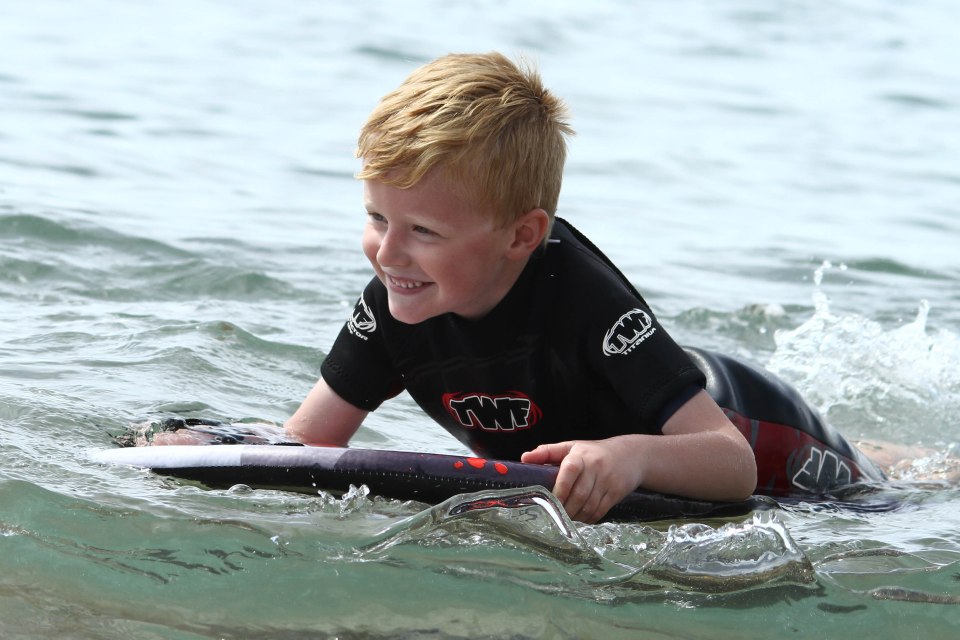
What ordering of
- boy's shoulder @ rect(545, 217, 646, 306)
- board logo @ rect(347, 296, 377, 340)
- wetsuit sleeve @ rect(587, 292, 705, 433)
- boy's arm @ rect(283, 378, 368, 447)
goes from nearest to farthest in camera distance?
wetsuit sleeve @ rect(587, 292, 705, 433)
boy's shoulder @ rect(545, 217, 646, 306)
board logo @ rect(347, 296, 377, 340)
boy's arm @ rect(283, 378, 368, 447)

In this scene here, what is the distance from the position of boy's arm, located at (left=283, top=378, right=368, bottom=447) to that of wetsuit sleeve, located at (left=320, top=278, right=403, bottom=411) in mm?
31

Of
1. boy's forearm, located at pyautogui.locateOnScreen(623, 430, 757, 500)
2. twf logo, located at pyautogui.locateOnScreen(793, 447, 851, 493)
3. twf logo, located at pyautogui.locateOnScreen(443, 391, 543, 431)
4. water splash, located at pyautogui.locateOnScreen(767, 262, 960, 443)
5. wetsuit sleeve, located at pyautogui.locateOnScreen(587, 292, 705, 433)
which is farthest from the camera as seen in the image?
water splash, located at pyautogui.locateOnScreen(767, 262, 960, 443)

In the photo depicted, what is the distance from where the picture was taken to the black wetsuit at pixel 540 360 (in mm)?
3180

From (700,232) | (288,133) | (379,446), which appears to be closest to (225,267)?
(379,446)

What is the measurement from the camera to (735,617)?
2.80m

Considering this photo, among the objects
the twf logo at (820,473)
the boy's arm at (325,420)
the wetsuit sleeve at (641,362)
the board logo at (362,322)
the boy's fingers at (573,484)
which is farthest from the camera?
the twf logo at (820,473)

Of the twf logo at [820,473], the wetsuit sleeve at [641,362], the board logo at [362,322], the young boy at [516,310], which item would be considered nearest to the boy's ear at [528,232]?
the young boy at [516,310]

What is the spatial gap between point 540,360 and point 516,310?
0.14 metres

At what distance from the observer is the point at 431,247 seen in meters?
3.10

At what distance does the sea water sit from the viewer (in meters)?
2.81

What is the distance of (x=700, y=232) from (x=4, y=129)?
5130 millimetres

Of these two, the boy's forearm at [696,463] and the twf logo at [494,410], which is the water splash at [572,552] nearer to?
the boy's forearm at [696,463]

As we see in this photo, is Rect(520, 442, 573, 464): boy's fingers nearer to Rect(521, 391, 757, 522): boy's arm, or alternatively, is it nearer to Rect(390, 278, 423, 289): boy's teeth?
Rect(521, 391, 757, 522): boy's arm

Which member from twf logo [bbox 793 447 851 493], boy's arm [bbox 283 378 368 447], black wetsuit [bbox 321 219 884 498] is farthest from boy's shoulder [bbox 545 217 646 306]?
twf logo [bbox 793 447 851 493]
